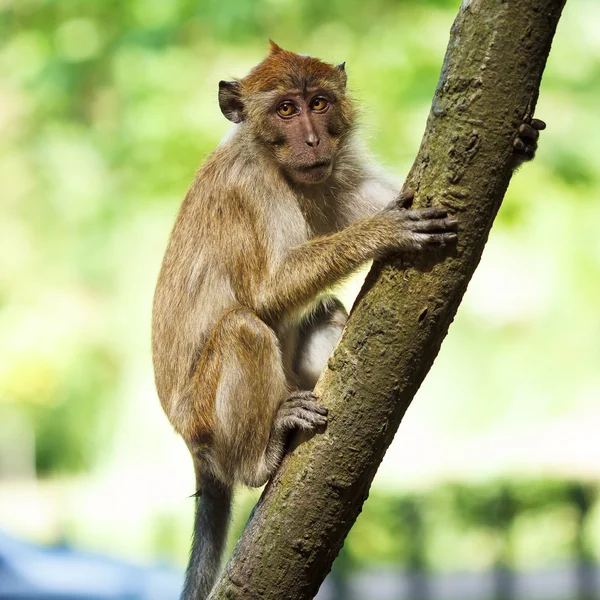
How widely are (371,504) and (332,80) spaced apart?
8040 millimetres

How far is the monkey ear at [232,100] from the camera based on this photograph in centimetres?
541

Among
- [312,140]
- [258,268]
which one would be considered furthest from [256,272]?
[312,140]

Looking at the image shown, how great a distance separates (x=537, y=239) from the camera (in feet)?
46.6

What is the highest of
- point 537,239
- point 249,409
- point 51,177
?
point 51,177

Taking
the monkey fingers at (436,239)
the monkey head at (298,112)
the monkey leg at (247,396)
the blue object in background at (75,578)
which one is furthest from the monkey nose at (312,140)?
the blue object in background at (75,578)

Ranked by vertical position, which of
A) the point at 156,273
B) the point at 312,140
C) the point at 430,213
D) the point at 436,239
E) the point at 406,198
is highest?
the point at 156,273

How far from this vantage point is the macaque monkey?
461 cm

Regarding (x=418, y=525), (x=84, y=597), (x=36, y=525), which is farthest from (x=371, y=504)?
(x=36, y=525)

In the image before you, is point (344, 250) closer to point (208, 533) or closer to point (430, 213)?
point (430, 213)

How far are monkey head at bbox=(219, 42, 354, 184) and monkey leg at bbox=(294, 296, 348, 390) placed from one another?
2.92 feet

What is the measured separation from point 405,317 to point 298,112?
191 cm

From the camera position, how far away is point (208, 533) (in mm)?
5000

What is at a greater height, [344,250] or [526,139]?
[344,250]

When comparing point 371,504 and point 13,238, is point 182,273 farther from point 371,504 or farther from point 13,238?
point 13,238
